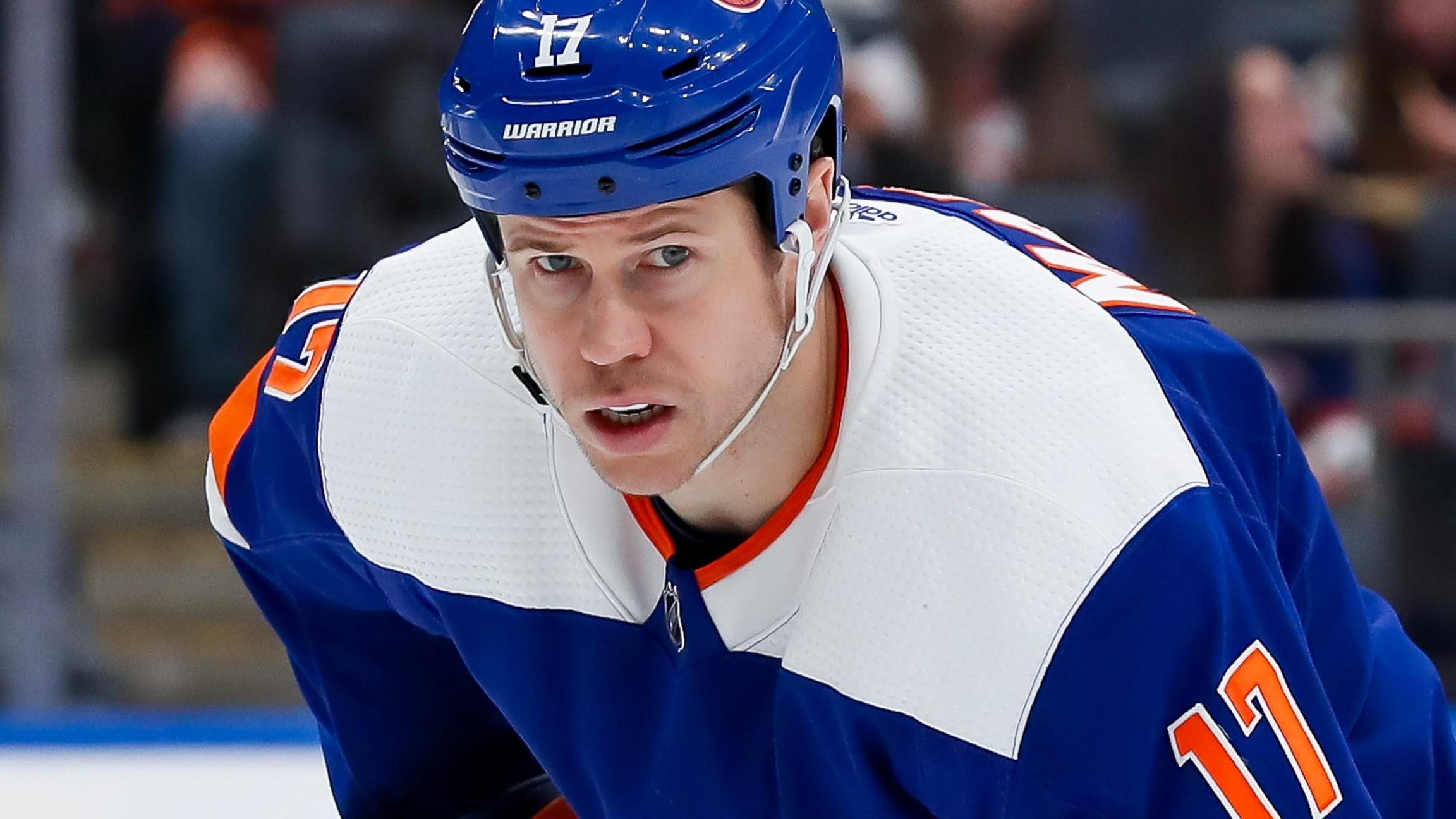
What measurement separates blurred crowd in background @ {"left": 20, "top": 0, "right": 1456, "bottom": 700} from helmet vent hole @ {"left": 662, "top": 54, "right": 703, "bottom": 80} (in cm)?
195

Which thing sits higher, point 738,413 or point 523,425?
point 738,413

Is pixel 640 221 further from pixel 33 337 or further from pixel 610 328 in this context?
pixel 33 337

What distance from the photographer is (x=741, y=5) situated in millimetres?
1321

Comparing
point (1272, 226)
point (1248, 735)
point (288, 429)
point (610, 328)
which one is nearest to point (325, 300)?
point (288, 429)

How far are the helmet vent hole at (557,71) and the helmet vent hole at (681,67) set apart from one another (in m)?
0.05

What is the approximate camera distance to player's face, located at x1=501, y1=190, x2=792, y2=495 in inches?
51.9

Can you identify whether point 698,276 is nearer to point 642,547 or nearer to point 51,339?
point 642,547

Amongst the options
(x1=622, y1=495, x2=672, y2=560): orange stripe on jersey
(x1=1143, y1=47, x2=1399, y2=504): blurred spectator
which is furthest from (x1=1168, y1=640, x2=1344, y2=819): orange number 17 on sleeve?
(x1=1143, y1=47, x2=1399, y2=504): blurred spectator

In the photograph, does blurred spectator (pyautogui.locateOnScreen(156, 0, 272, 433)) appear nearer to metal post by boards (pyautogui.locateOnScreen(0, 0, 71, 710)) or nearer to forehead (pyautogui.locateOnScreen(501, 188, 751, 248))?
metal post by boards (pyautogui.locateOnScreen(0, 0, 71, 710))

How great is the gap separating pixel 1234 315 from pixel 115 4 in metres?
1.99

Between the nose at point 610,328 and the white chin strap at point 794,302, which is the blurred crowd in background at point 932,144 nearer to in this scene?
the white chin strap at point 794,302

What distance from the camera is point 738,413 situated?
1385 millimetres

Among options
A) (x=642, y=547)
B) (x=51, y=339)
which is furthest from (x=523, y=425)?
(x=51, y=339)

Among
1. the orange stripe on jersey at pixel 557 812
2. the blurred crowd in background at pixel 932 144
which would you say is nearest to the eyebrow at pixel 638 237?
the orange stripe on jersey at pixel 557 812
